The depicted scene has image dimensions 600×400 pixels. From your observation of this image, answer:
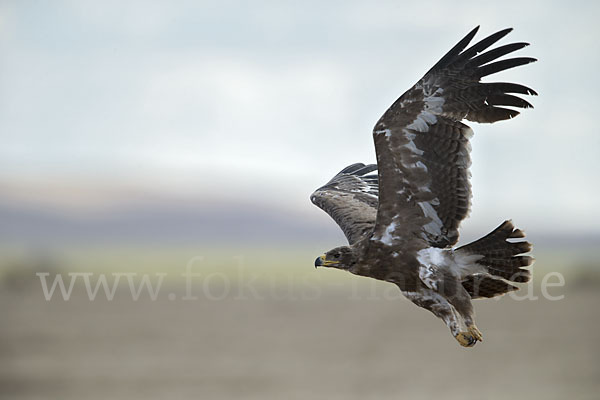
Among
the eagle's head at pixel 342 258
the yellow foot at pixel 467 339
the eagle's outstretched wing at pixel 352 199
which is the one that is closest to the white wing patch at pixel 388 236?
the eagle's head at pixel 342 258

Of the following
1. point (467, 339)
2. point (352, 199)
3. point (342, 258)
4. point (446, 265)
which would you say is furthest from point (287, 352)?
point (467, 339)

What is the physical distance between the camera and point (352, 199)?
37.8 feet

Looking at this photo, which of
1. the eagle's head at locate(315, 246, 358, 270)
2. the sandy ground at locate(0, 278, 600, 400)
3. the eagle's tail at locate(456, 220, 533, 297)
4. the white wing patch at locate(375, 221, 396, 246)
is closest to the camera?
the eagle's tail at locate(456, 220, 533, 297)

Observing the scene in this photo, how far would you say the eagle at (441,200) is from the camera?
833 centimetres

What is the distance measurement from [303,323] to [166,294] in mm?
15897

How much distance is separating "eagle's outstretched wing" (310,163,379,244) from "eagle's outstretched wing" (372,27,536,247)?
927mm

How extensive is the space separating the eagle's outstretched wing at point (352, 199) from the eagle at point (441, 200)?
835mm

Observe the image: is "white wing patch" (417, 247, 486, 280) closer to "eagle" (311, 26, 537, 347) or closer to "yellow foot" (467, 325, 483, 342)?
"eagle" (311, 26, 537, 347)

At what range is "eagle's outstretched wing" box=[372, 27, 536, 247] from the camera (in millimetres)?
8297

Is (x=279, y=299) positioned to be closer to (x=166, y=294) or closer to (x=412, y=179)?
(x=166, y=294)

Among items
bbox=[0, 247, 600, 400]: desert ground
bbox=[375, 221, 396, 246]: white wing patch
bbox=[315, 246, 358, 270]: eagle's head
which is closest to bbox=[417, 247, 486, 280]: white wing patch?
bbox=[375, 221, 396, 246]: white wing patch

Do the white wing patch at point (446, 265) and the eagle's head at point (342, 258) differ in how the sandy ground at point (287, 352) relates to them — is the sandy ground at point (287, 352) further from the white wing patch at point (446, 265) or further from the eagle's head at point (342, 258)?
the white wing patch at point (446, 265)

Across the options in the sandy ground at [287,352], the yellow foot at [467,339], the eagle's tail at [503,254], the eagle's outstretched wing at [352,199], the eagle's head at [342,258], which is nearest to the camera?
the yellow foot at [467,339]

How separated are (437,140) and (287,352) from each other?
24057mm
